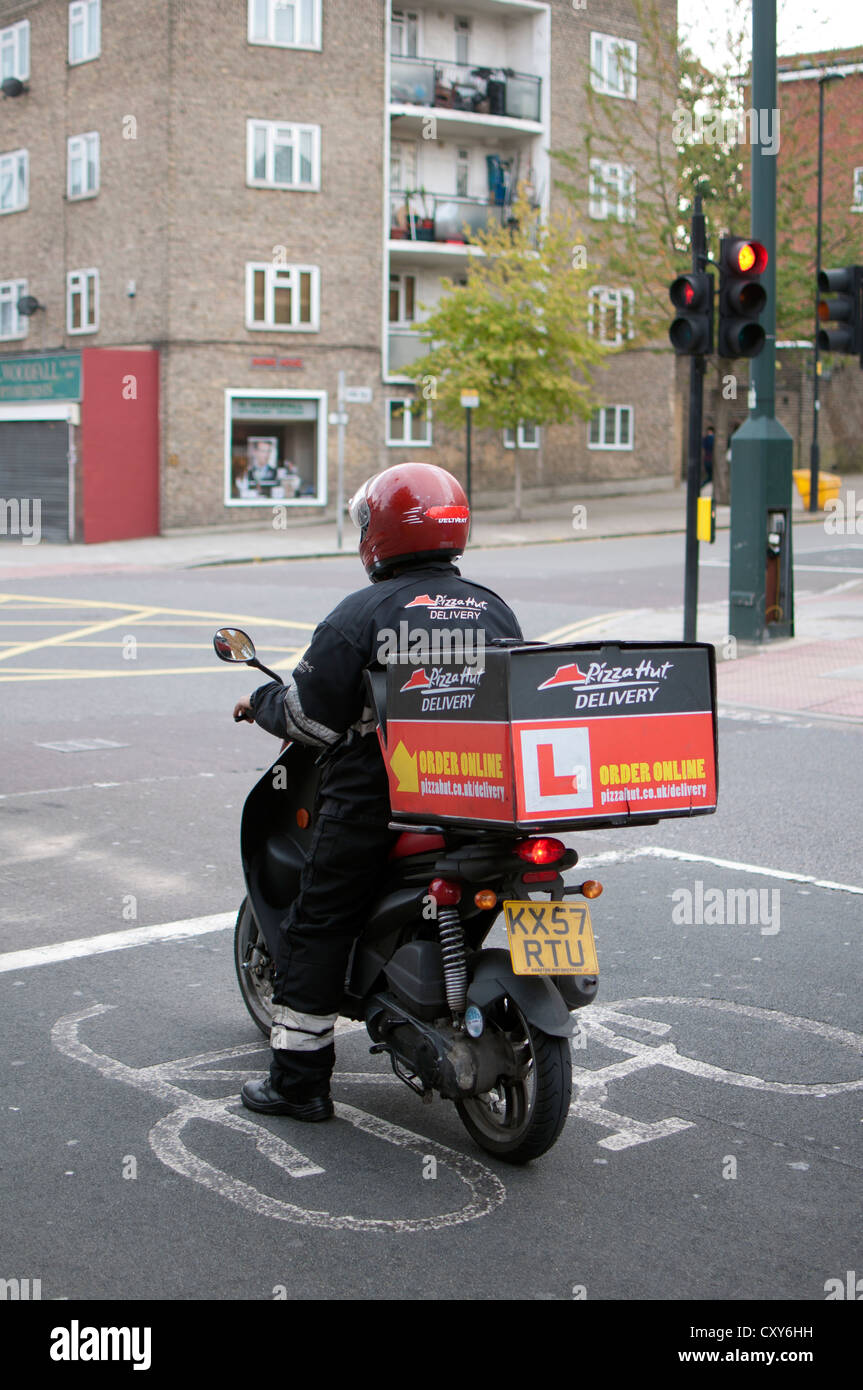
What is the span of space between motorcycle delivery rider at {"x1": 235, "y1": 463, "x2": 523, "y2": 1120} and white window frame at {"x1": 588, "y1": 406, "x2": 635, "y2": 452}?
38.3 meters

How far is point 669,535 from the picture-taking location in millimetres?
32500

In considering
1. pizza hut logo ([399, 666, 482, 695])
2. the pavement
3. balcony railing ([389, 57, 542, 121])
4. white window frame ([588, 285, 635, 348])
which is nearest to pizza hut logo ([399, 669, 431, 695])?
pizza hut logo ([399, 666, 482, 695])

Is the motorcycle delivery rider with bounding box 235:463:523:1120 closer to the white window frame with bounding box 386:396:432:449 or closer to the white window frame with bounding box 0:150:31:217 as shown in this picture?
the white window frame with bounding box 386:396:432:449

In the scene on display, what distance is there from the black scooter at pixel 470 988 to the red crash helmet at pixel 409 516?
1.58ft

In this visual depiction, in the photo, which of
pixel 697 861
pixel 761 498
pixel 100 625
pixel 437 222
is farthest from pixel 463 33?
pixel 697 861

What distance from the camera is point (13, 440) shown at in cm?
3497

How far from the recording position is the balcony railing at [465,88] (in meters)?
37.0

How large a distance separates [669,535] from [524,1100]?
96.0 feet

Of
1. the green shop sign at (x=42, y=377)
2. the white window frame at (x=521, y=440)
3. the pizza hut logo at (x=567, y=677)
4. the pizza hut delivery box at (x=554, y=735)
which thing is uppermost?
the green shop sign at (x=42, y=377)

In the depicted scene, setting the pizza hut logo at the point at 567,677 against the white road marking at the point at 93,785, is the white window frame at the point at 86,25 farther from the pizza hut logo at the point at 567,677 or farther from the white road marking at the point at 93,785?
the pizza hut logo at the point at 567,677

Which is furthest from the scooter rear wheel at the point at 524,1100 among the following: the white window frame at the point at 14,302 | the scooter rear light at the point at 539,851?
the white window frame at the point at 14,302

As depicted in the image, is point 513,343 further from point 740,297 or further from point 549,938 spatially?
point 549,938

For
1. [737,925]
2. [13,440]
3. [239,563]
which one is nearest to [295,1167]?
[737,925]

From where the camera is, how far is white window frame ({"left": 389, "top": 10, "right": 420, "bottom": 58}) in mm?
37656
